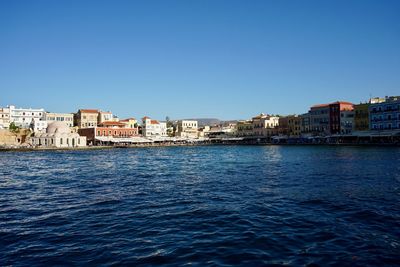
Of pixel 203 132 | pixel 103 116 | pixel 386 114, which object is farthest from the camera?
pixel 203 132

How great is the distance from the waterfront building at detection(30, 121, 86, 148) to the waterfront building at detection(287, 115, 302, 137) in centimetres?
6678

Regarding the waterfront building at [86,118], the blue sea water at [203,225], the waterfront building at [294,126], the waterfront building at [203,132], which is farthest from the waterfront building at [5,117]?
the blue sea water at [203,225]

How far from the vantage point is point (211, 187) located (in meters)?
21.9

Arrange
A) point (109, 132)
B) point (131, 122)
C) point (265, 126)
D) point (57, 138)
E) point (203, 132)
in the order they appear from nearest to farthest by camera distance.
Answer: point (57, 138), point (109, 132), point (265, 126), point (131, 122), point (203, 132)

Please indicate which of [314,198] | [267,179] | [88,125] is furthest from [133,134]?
[314,198]

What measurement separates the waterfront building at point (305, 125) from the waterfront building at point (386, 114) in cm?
2205

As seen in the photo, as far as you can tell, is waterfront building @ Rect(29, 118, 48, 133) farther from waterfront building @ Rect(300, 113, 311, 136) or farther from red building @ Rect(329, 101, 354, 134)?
red building @ Rect(329, 101, 354, 134)

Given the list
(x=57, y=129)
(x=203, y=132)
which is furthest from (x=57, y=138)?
(x=203, y=132)

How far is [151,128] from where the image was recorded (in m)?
132

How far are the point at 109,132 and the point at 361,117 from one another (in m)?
75.5

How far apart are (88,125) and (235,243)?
397ft

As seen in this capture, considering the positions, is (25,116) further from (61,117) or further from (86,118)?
(86,118)

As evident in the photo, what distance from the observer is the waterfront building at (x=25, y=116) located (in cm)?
11897

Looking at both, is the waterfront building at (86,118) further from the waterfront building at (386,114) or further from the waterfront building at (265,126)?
the waterfront building at (386,114)
